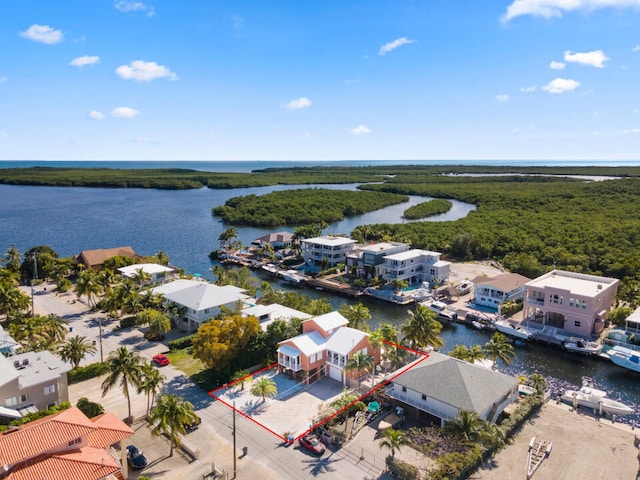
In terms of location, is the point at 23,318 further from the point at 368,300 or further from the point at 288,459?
the point at 368,300

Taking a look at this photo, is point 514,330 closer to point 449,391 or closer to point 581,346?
point 581,346

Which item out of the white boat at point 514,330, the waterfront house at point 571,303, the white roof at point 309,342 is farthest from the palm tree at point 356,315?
the waterfront house at point 571,303

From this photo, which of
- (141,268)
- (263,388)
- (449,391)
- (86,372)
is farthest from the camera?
(141,268)

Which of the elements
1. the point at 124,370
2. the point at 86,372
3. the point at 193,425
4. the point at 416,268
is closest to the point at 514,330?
the point at 416,268

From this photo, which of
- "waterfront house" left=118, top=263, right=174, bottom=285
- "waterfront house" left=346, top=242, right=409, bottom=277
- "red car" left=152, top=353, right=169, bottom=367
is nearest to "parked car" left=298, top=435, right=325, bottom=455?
"red car" left=152, top=353, right=169, bottom=367

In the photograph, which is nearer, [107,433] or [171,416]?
[107,433]

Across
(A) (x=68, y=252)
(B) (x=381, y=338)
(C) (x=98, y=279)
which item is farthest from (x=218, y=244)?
(B) (x=381, y=338)

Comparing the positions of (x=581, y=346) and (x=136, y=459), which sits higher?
(x=136, y=459)
